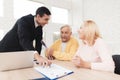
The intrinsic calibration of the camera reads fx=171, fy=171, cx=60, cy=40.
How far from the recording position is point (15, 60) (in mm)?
1428

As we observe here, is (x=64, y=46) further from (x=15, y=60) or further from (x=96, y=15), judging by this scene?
(x=15, y=60)

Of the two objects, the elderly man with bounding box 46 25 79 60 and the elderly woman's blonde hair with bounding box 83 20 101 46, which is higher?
the elderly woman's blonde hair with bounding box 83 20 101 46

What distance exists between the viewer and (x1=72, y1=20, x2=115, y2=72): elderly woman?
1453 millimetres

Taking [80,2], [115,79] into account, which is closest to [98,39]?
[115,79]

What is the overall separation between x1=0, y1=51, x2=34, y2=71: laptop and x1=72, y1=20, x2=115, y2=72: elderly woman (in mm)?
416

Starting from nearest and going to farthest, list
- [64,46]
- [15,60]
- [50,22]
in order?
[15,60], [64,46], [50,22]

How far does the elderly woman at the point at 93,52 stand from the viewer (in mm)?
1453

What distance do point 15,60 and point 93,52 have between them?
2.52 ft

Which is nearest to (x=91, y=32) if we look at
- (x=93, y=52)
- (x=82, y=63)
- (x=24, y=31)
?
(x=93, y=52)

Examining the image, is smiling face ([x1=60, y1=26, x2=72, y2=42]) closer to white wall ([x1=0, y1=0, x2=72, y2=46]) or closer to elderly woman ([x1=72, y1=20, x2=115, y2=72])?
white wall ([x1=0, y1=0, x2=72, y2=46])

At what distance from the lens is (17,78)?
3.72 feet

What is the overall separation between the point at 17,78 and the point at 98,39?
87cm

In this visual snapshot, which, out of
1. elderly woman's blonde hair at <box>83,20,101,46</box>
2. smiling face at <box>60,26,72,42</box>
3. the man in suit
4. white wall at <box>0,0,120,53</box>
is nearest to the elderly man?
smiling face at <box>60,26,72,42</box>

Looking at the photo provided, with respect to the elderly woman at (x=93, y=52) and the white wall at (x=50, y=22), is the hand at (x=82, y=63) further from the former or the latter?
the white wall at (x=50, y=22)
